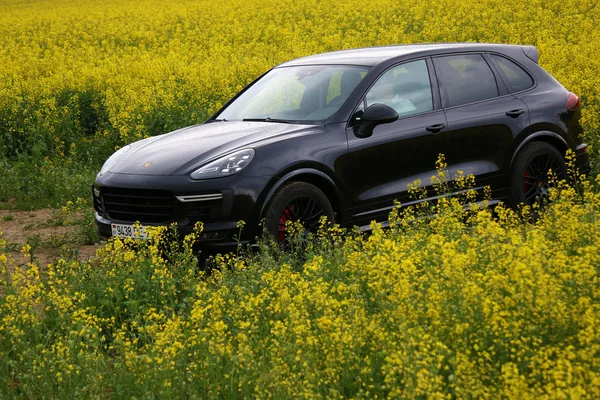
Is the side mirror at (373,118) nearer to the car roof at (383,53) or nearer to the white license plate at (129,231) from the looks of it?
the car roof at (383,53)

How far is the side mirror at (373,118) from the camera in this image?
7660mm

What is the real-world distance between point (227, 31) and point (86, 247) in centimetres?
1946

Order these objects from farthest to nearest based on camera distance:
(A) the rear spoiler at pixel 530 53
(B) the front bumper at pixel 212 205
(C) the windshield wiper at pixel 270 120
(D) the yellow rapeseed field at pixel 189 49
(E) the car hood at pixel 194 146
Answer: (D) the yellow rapeseed field at pixel 189 49 → (A) the rear spoiler at pixel 530 53 → (C) the windshield wiper at pixel 270 120 → (E) the car hood at pixel 194 146 → (B) the front bumper at pixel 212 205

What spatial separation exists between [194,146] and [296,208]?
1.03m

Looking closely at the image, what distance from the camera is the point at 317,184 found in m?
7.59

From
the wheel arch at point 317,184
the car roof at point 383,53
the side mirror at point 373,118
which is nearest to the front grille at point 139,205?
the wheel arch at point 317,184

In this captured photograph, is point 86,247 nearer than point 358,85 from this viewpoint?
No

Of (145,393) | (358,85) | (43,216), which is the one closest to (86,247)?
(43,216)

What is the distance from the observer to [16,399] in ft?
16.9

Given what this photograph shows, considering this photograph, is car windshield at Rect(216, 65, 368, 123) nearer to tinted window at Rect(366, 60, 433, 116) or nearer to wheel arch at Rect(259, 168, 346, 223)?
tinted window at Rect(366, 60, 433, 116)

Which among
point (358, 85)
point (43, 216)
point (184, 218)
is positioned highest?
point (358, 85)

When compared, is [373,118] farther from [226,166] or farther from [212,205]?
[212,205]

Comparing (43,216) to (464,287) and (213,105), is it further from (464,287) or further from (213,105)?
(464,287)

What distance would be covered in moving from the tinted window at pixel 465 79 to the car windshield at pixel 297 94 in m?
0.83
